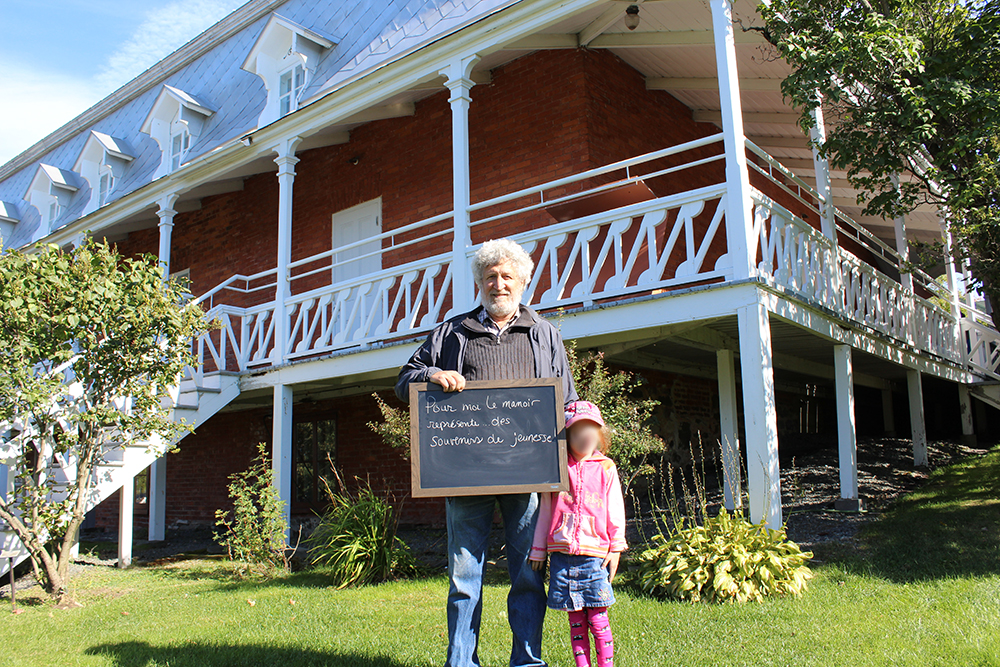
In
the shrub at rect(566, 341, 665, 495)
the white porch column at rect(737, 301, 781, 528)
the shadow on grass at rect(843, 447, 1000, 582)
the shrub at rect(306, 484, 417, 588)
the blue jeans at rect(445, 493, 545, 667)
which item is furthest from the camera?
the shrub at rect(306, 484, 417, 588)

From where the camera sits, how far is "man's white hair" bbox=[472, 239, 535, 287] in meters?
3.37

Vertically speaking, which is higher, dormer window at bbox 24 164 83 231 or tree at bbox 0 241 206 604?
dormer window at bbox 24 164 83 231

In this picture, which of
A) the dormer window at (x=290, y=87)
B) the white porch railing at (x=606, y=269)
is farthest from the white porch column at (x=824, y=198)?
the dormer window at (x=290, y=87)

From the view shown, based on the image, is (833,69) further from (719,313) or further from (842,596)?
(842,596)

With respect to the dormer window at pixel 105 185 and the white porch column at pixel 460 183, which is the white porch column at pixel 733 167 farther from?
the dormer window at pixel 105 185

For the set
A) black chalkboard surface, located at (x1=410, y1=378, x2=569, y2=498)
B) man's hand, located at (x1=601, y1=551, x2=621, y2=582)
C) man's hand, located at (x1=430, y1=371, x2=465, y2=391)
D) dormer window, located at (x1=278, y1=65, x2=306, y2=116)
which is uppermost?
dormer window, located at (x1=278, y1=65, x2=306, y2=116)

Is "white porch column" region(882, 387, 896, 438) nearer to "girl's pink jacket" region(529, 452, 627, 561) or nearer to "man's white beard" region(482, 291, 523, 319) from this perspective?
"girl's pink jacket" region(529, 452, 627, 561)

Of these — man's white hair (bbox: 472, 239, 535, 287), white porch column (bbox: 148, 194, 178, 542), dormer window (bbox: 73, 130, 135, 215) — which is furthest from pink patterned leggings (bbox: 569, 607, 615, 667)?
dormer window (bbox: 73, 130, 135, 215)

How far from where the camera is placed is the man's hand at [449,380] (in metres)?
3.18

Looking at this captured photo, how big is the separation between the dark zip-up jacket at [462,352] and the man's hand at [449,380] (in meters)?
0.10

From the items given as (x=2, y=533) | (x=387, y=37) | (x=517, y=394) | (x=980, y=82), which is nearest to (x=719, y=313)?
(x=980, y=82)

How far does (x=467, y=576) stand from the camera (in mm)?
3201

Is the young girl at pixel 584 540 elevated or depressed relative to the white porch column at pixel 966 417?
depressed

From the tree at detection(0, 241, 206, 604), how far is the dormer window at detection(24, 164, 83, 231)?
1019 cm
